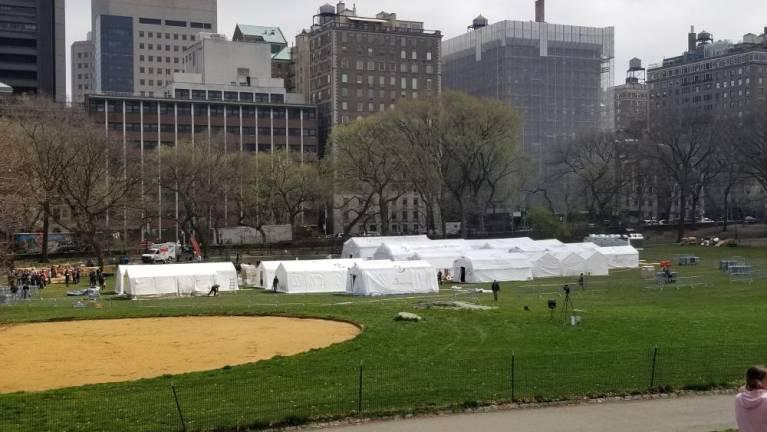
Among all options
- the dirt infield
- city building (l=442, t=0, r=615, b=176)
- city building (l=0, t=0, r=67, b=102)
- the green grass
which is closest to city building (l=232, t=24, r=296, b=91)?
city building (l=0, t=0, r=67, b=102)

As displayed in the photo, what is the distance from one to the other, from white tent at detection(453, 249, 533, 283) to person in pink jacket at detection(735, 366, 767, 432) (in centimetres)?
5403

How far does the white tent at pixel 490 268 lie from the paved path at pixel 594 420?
4325 cm

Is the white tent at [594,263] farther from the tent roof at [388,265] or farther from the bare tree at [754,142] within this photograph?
the bare tree at [754,142]

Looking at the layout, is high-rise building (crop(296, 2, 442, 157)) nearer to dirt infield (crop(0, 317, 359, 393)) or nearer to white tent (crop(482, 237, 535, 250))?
white tent (crop(482, 237, 535, 250))

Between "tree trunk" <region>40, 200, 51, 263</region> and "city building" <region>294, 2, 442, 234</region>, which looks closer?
"tree trunk" <region>40, 200, 51, 263</region>

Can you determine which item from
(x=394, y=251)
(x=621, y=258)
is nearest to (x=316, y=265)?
(x=394, y=251)

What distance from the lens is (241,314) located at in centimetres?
4347

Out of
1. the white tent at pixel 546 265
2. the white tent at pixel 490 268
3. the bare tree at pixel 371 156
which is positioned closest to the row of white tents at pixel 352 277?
the white tent at pixel 490 268

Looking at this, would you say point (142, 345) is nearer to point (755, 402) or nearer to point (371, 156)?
point (755, 402)

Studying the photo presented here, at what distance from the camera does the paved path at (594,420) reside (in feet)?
58.9

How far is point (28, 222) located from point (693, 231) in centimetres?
8500

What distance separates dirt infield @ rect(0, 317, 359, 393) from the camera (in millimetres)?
26703

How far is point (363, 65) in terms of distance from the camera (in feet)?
486

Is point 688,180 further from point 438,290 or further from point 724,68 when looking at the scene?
point 724,68
